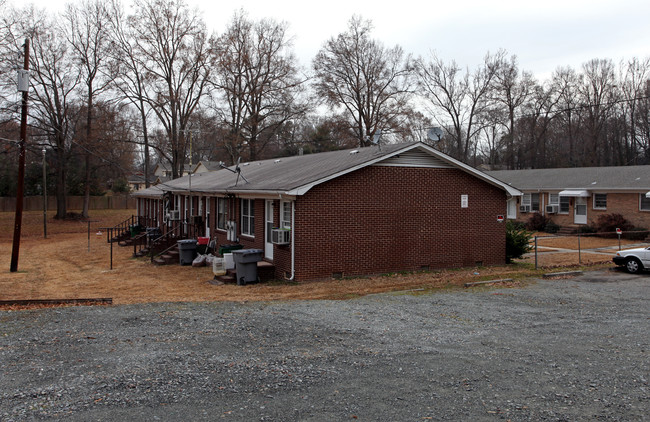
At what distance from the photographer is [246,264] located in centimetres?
1426

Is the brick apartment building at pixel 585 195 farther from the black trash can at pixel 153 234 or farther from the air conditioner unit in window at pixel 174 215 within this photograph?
the black trash can at pixel 153 234

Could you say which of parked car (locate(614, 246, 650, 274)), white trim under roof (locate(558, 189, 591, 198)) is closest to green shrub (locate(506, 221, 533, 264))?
parked car (locate(614, 246, 650, 274))

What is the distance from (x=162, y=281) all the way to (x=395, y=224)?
7.06 meters

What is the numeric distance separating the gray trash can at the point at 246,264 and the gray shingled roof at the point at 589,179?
2013 cm

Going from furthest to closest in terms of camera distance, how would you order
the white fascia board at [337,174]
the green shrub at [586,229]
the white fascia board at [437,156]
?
the green shrub at [586,229] < the white fascia board at [437,156] < the white fascia board at [337,174]

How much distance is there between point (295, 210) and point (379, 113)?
2951 cm

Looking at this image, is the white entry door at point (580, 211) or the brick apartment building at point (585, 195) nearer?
the brick apartment building at point (585, 195)

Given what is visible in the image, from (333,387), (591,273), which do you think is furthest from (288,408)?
(591,273)

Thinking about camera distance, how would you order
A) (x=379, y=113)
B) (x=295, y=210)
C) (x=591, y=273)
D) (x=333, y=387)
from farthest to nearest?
(x=379, y=113) → (x=591, y=273) → (x=295, y=210) → (x=333, y=387)

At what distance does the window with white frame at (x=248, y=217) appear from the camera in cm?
1717

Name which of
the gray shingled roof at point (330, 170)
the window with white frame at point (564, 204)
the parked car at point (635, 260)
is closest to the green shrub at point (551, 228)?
the window with white frame at point (564, 204)

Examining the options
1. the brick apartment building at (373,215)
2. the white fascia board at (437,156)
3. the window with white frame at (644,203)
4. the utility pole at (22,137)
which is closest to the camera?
the white fascia board at (437,156)

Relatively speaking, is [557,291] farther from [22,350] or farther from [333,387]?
[22,350]

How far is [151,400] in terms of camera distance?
540cm
